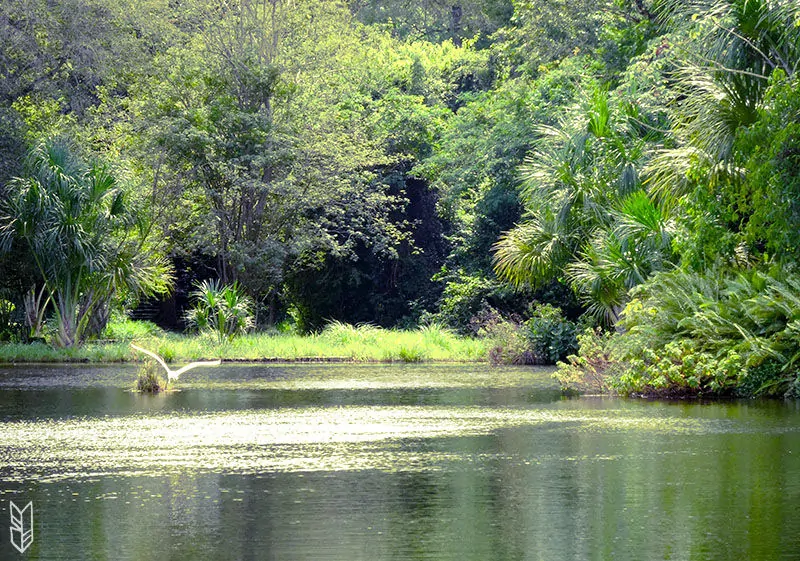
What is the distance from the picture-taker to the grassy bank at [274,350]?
97.7 feet

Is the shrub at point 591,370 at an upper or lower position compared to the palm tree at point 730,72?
lower

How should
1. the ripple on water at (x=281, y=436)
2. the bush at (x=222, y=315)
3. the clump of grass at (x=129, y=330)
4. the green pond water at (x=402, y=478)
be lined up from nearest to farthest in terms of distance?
the green pond water at (x=402, y=478) < the ripple on water at (x=281, y=436) < the bush at (x=222, y=315) < the clump of grass at (x=129, y=330)

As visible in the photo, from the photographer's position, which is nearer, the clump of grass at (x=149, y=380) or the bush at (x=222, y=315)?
the clump of grass at (x=149, y=380)

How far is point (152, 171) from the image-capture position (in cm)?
3772

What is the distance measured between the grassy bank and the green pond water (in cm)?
1119

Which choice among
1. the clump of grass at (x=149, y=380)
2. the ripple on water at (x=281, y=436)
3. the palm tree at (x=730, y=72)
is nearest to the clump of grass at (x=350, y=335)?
the clump of grass at (x=149, y=380)

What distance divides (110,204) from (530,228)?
1132 cm

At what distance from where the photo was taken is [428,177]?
42.2m

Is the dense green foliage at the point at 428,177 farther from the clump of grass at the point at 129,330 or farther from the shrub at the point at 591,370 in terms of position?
the clump of grass at the point at 129,330

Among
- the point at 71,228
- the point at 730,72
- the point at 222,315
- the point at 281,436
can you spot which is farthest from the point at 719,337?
the point at 71,228

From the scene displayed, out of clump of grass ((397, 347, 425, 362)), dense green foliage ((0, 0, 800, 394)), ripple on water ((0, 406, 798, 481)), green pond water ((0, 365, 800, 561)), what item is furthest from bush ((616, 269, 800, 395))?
clump of grass ((397, 347, 425, 362))

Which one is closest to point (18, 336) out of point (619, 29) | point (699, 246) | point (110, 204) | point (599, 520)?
point (110, 204)

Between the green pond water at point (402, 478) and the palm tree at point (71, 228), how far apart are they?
42.4 feet

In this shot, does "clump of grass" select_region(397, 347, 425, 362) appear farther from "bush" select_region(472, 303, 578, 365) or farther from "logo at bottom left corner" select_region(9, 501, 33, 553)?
"logo at bottom left corner" select_region(9, 501, 33, 553)
